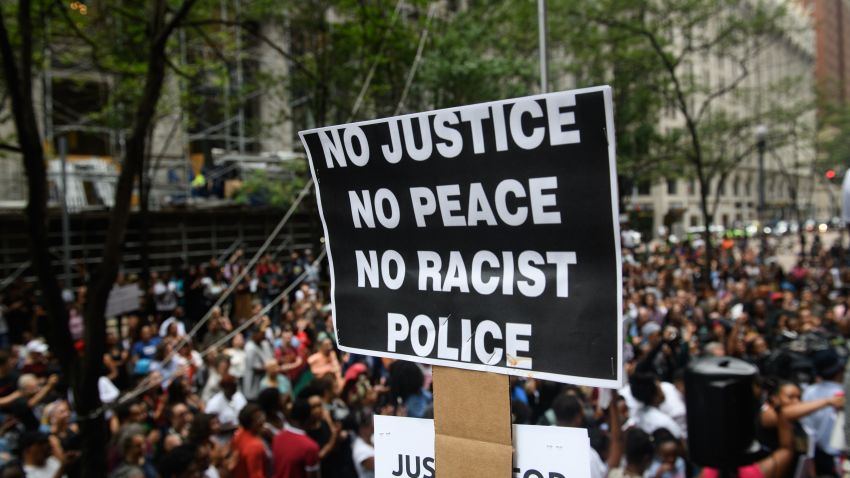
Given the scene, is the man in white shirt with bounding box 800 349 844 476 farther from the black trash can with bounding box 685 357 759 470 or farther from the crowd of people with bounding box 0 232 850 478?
the black trash can with bounding box 685 357 759 470

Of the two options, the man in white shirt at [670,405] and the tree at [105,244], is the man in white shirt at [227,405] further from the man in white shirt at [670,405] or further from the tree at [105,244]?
the man in white shirt at [670,405]

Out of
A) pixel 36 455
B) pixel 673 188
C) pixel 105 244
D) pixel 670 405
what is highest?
pixel 673 188

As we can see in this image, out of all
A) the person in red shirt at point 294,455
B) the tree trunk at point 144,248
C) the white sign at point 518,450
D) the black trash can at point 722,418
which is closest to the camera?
the white sign at point 518,450

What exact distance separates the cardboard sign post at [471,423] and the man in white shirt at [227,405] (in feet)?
12.5

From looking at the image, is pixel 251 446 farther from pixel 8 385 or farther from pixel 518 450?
pixel 8 385

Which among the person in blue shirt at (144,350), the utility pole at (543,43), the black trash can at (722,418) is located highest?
the utility pole at (543,43)

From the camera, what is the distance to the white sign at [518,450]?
81.3 inches

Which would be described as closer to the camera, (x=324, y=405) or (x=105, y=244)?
(x=105, y=244)

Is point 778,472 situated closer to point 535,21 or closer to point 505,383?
point 505,383

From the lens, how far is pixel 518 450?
216 cm

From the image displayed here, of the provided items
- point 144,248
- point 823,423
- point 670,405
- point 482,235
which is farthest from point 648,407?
point 144,248

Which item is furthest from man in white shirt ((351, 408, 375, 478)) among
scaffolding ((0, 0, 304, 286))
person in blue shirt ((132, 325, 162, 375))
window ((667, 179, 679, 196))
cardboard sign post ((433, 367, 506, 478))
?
window ((667, 179, 679, 196))

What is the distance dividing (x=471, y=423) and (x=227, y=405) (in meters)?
4.51

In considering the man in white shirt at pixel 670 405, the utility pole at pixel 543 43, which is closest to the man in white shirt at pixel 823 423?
the man in white shirt at pixel 670 405
